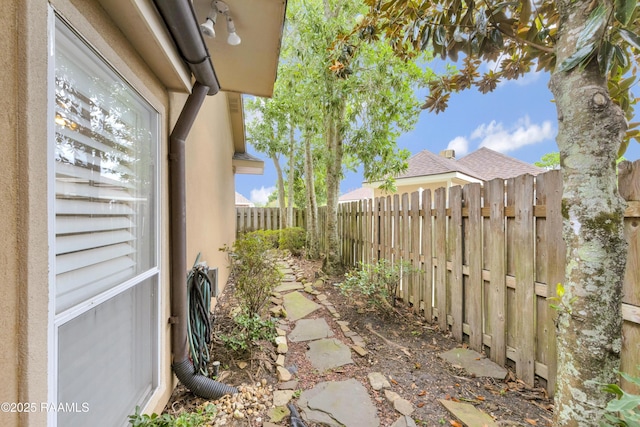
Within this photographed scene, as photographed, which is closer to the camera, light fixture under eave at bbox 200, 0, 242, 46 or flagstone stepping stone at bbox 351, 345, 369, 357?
light fixture under eave at bbox 200, 0, 242, 46

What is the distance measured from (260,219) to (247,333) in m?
10.4

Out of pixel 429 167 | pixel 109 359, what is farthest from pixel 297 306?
pixel 429 167

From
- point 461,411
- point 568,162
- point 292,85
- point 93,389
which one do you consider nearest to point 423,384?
point 461,411

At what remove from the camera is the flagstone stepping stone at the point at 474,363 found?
243 cm

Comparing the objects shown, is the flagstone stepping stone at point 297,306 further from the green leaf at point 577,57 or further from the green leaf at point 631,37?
the green leaf at point 631,37

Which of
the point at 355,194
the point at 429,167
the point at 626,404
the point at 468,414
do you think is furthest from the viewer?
the point at 355,194

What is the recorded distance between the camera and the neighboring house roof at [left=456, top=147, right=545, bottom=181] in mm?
10945

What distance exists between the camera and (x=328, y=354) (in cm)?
292

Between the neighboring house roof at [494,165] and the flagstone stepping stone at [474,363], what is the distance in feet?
32.0

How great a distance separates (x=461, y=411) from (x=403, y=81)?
18.6ft

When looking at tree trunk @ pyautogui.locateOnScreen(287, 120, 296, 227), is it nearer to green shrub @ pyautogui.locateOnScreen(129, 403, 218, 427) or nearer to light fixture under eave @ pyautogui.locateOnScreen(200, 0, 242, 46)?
light fixture under eave @ pyautogui.locateOnScreen(200, 0, 242, 46)

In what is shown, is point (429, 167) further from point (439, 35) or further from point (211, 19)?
point (211, 19)

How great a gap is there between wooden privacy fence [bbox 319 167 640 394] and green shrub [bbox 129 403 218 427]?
8.44 ft

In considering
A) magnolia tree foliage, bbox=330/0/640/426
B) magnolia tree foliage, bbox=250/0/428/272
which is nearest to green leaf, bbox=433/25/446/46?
magnolia tree foliage, bbox=330/0/640/426
